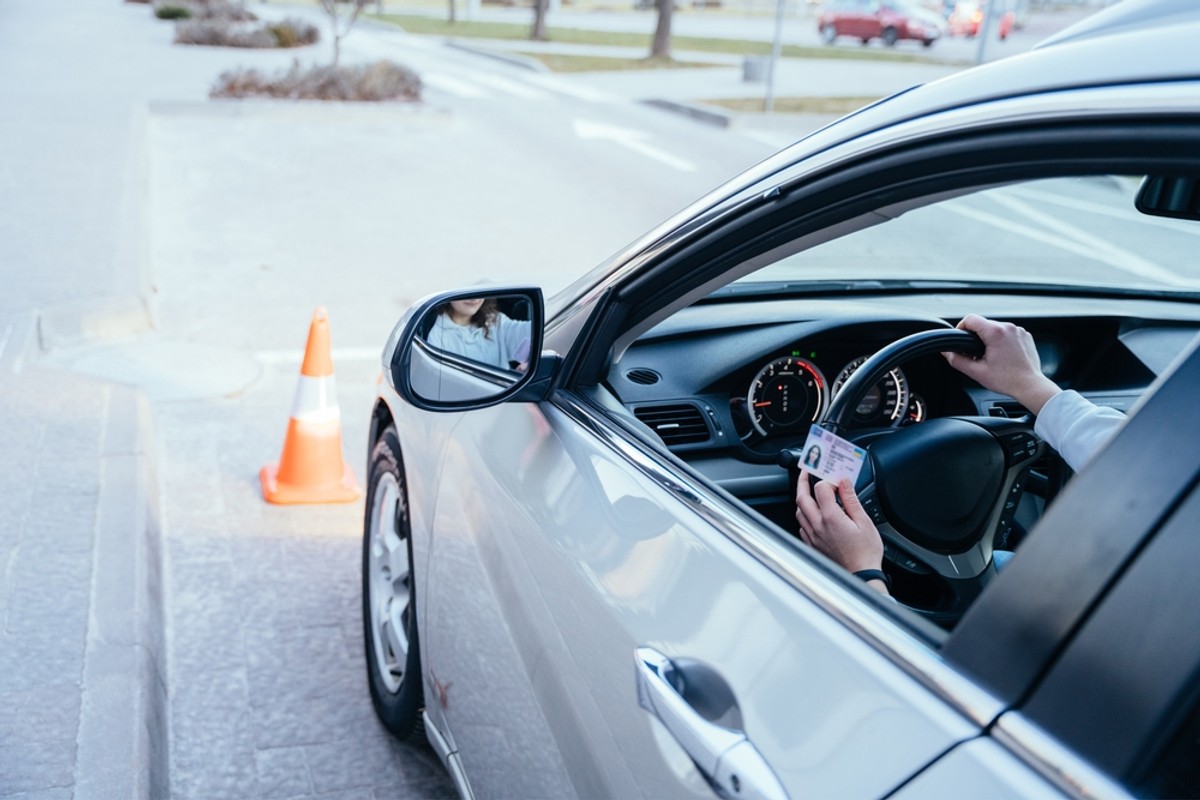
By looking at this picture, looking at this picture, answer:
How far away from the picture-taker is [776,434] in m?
2.79

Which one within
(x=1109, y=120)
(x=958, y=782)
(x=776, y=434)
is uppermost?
(x=1109, y=120)

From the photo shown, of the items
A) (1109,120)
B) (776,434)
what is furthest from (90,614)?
(1109,120)

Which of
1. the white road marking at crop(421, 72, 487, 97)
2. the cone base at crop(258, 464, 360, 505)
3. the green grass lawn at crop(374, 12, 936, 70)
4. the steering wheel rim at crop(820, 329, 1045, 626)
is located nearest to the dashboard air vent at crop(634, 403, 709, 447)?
the steering wheel rim at crop(820, 329, 1045, 626)

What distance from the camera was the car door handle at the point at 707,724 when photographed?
4.26ft

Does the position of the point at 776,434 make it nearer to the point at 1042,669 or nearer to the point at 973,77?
the point at 973,77

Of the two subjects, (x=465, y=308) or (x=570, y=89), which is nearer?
(x=465, y=308)

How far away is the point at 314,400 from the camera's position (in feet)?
15.0

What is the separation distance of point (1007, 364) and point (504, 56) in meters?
27.4

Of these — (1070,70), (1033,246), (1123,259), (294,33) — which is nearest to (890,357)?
(1070,70)

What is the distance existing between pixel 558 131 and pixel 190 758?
14202 millimetres

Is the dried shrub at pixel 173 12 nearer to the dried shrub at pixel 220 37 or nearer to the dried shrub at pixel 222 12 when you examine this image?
the dried shrub at pixel 222 12

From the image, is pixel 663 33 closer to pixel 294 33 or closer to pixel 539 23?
pixel 539 23

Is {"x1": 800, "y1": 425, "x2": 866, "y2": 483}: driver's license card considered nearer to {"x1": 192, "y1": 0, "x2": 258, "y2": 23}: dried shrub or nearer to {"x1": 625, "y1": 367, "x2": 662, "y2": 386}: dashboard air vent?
{"x1": 625, "y1": 367, "x2": 662, "y2": 386}: dashboard air vent

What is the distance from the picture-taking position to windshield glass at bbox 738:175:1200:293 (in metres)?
2.74
